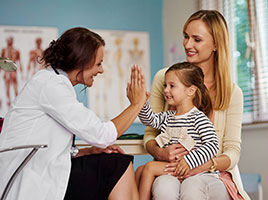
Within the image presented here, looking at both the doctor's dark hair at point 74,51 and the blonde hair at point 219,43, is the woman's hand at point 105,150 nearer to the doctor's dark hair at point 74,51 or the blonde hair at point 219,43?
the doctor's dark hair at point 74,51

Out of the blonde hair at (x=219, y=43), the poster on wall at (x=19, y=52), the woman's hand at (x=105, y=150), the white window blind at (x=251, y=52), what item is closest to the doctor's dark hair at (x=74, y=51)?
the woman's hand at (x=105, y=150)

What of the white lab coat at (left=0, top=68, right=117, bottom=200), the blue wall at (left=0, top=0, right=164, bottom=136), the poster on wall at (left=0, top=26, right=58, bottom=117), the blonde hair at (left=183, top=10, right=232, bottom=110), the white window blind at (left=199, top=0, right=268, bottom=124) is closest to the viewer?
the white lab coat at (left=0, top=68, right=117, bottom=200)

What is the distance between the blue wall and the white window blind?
3.34 feet

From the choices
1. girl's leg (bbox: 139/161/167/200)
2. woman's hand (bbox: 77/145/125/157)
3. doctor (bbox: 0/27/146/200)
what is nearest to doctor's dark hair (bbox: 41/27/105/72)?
doctor (bbox: 0/27/146/200)

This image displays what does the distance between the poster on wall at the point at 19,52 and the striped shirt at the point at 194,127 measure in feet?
8.23

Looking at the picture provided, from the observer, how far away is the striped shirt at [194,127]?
1.69 m

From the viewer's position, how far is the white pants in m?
1.57

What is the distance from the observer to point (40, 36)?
4191mm

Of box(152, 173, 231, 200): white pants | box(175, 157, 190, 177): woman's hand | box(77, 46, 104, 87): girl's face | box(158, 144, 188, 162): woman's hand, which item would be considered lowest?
box(152, 173, 231, 200): white pants

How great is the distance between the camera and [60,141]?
1458 millimetres

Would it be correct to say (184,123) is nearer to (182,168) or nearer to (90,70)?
(182,168)

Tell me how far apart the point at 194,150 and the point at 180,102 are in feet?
0.75

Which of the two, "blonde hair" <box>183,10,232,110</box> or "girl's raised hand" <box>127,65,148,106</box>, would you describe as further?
"blonde hair" <box>183,10,232,110</box>

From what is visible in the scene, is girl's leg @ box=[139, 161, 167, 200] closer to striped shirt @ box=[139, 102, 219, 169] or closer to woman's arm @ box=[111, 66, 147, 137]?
striped shirt @ box=[139, 102, 219, 169]
